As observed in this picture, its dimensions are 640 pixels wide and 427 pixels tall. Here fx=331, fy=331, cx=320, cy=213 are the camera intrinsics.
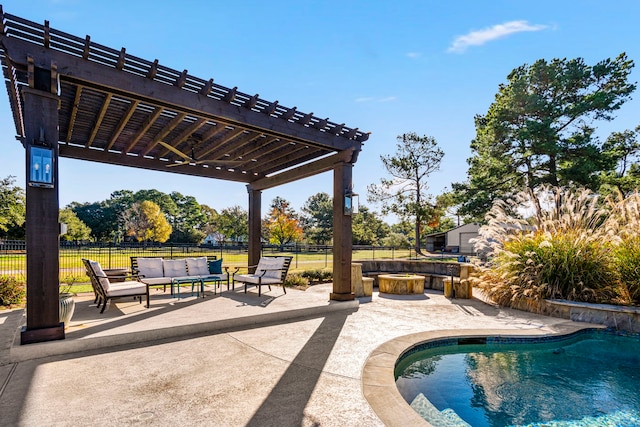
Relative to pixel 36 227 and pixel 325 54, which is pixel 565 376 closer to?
pixel 36 227

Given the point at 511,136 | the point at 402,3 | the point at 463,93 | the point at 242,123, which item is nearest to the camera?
the point at 242,123

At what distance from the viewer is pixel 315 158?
7246 mm

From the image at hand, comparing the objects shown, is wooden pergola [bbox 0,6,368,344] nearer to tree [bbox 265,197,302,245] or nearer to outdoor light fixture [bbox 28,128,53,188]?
outdoor light fixture [bbox 28,128,53,188]

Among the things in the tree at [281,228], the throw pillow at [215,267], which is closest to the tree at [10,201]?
the throw pillow at [215,267]

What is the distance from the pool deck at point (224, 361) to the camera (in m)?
2.42

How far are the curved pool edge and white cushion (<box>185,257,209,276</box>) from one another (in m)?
4.80

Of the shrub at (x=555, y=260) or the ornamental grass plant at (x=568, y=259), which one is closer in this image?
the ornamental grass plant at (x=568, y=259)

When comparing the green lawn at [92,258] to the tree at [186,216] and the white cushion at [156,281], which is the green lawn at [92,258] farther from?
the tree at [186,216]

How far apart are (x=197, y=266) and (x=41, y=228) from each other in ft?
12.7

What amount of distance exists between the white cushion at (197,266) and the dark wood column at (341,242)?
3.00 metres

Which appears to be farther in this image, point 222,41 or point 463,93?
point 463,93

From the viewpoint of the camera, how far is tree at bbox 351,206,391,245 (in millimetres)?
37531

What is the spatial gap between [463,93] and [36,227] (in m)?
9.78

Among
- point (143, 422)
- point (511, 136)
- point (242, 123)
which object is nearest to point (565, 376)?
point (143, 422)
